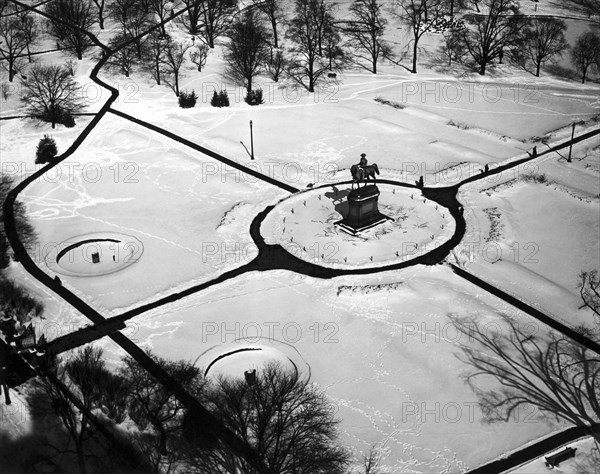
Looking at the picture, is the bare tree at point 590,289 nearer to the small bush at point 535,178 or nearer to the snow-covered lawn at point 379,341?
the snow-covered lawn at point 379,341

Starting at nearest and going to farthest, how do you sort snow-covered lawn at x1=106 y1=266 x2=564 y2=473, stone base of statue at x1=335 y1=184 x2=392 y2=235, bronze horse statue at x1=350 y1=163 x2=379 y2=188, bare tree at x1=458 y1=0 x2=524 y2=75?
snow-covered lawn at x1=106 y1=266 x2=564 y2=473, bronze horse statue at x1=350 y1=163 x2=379 y2=188, stone base of statue at x1=335 y1=184 x2=392 y2=235, bare tree at x1=458 y1=0 x2=524 y2=75

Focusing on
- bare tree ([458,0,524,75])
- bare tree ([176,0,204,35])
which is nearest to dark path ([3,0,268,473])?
bare tree ([176,0,204,35])

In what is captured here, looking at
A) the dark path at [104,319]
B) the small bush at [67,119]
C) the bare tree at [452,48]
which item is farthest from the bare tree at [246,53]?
the bare tree at [452,48]

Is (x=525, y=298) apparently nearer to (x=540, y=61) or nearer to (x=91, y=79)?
(x=540, y=61)

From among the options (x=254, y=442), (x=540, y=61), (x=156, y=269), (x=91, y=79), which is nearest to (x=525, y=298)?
(x=254, y=442)

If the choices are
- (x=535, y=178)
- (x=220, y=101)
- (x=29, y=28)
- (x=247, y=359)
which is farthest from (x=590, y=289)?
(x=29, y=28)

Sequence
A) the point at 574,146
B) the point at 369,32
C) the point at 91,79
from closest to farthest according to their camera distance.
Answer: the point at 574,146
the point at 91,79
the point at 369,32

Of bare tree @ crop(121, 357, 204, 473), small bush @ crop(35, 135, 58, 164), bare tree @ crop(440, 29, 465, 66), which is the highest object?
bare tree @ crop(440, 29, 465, 66)

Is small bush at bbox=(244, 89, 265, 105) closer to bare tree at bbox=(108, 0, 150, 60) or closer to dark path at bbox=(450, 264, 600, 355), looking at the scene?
bare tree at bbox=(108, 0, 150, 60)
